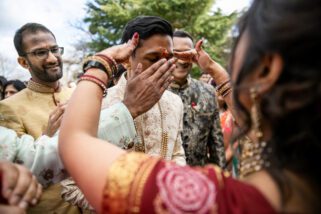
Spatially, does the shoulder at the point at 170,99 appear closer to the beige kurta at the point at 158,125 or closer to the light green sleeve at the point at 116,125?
the beige kurta at the point at 158,125

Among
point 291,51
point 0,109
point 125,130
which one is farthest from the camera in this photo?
point 0,109

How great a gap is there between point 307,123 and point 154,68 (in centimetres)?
105

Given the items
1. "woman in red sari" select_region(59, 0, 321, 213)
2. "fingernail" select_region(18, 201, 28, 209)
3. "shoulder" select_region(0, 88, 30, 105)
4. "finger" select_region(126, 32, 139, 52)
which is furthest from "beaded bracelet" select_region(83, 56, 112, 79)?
"shoulder" select_region(0, 88, 30, 105)

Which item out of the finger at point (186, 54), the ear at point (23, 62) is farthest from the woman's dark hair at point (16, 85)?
the finger at point (186, 54)

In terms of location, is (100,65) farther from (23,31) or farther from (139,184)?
(23,31)

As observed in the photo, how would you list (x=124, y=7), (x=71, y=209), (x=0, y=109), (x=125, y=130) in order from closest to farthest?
1. (x=125, y=130)
2. (x=71, y=209)
3. (x=0, y=109)
4. (x=124, y=7)

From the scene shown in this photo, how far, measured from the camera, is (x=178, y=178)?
1051mm

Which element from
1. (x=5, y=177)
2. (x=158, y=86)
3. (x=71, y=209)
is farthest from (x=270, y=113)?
(x=71, y=209)

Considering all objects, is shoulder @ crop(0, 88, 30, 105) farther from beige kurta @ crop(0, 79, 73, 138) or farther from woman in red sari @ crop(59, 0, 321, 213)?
woman in red sari @ crop(59, 0, 321, 213)

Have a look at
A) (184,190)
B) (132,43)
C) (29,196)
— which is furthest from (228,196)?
(132,43)

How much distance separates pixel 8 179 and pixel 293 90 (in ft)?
2.87

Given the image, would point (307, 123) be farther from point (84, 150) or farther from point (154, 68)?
point (154, 68)

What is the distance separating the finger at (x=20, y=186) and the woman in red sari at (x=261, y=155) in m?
0.13

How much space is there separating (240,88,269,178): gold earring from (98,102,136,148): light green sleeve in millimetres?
701
